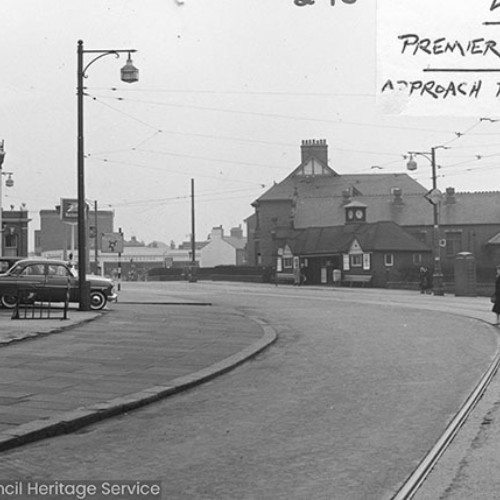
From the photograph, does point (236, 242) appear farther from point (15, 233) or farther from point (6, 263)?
point (6, 263)

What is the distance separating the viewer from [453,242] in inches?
3305

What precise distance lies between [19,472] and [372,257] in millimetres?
65323

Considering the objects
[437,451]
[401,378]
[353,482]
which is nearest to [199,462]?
[353,482]

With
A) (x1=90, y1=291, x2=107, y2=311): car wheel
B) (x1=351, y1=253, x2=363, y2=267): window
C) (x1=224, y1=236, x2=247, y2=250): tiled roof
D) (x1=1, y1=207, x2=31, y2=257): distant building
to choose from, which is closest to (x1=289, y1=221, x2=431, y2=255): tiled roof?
(x1=351, y1=253, x2=363, y2=267): window

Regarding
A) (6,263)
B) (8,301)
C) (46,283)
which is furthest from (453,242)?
(8,301)

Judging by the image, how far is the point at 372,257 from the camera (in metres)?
71.3

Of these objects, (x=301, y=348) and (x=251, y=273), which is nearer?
(x=301, y=348)

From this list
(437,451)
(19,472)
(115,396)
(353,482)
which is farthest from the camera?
(115,396)

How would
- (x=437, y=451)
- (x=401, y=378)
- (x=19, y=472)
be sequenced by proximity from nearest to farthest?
(x=19, y=472) → (x=437, y=451) → (x=401, y=378)

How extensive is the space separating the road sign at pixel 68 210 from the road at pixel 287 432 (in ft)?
44.2

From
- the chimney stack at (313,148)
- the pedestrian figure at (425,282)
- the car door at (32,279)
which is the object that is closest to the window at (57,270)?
the car door at (32,279)

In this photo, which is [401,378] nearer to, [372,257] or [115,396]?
[115,396]

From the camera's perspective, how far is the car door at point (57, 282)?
26.6 meters

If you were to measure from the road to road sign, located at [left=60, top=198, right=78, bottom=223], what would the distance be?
1348cm
